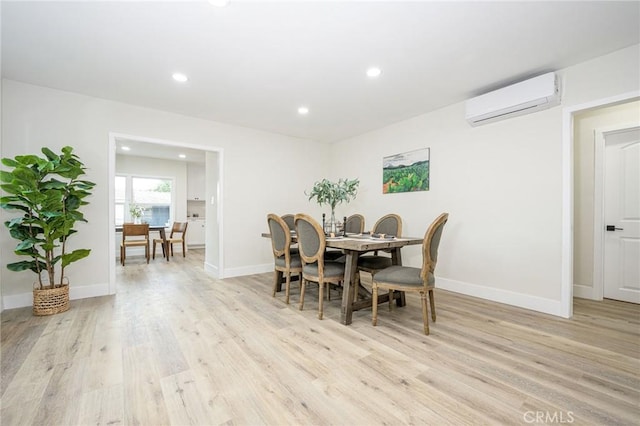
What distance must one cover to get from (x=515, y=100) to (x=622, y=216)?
2.03 metres

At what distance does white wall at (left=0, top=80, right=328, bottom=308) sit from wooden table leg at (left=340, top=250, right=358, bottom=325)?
2496 millimetres

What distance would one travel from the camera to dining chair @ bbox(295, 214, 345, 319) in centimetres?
265

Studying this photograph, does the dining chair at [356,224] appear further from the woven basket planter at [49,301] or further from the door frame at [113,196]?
the woven basket planter at [49,301]

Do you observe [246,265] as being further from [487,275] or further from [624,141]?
[624,141]

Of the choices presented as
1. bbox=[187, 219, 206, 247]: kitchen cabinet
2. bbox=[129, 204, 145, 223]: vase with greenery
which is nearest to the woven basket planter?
bbox=[129, 204, 145, 223]: vase with greenery

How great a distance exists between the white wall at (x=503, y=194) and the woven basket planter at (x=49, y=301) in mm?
4277

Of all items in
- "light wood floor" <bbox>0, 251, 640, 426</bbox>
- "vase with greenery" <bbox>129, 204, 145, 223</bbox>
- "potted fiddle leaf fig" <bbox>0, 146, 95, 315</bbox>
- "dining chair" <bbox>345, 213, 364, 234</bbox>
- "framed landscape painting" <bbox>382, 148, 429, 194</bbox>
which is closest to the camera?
"light wood floor" <bbox>0, 251, 640, 426</bbox>

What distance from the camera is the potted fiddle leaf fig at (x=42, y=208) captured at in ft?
8.24

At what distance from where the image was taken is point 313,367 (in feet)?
5.89

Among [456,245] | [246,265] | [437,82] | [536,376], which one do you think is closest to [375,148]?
[437,82]

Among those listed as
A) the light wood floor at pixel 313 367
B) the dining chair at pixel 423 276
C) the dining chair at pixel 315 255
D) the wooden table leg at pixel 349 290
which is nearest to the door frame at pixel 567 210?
the light wood floor at pixel 313 367

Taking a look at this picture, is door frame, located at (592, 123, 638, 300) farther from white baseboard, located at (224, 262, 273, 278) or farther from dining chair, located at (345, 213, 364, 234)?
white baseboard, located at (224, 262, 273, 278)

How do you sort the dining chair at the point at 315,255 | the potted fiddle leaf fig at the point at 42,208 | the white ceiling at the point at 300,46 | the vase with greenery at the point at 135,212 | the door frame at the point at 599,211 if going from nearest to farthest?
1. the white ceiling at the point at 300,46
2. the potted fiddle leaf fig at the point at 42,208
3. the dining chair at the point at 315,255
4. the door frame at the point at 599,211
5. the vase with greenery at the point at 135,212

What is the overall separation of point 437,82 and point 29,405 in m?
4.06
